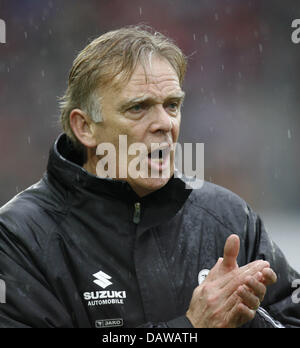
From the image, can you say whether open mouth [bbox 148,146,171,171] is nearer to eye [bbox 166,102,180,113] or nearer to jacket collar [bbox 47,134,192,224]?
jacket collar [bbox 47,134,192,224]

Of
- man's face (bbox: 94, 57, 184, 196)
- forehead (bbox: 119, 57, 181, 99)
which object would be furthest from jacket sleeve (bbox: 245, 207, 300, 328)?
forehead (bbox: 119, 57, 181, 99)

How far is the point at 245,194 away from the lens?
965cm

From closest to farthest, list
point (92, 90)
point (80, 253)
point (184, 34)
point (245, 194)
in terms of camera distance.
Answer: point (80, 253), point (92, 90), point (245, 194), point (184, 34)

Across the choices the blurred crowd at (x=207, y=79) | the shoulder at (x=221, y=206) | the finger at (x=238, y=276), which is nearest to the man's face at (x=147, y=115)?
the shoulder at (x=221, y=206)

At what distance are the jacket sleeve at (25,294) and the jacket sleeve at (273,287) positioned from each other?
2.45 feet

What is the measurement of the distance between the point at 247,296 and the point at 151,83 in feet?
3.13

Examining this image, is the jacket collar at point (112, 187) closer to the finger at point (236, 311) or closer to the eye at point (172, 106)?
the eye at point (172, 106)

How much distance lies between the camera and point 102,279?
244 cm

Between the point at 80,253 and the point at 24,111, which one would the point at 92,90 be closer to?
the point at 80,253

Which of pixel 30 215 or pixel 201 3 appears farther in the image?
→ pixel 201 3

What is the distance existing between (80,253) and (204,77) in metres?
8.08

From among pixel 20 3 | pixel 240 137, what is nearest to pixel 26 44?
pixel 20 3

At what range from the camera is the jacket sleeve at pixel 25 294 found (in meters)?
2.26

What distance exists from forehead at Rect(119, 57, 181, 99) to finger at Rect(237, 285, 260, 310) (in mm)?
875
